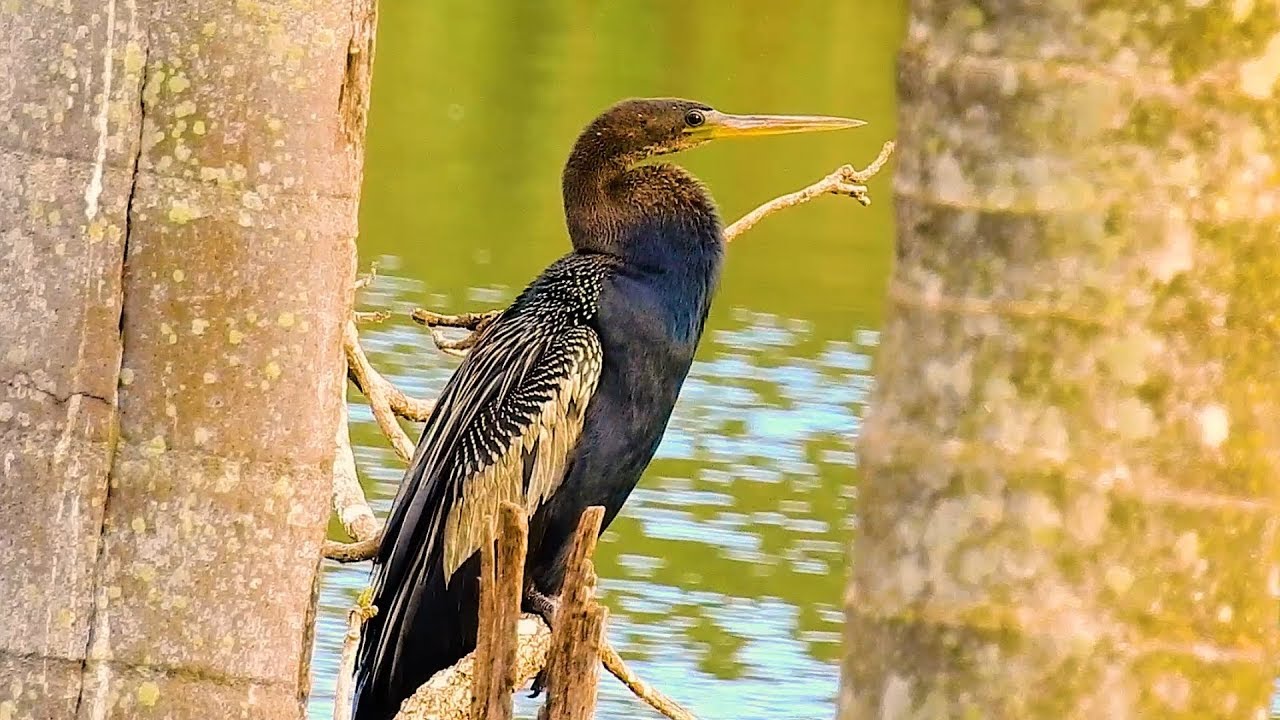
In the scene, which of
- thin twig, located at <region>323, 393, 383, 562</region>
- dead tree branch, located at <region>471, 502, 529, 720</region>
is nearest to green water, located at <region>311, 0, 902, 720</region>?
thin twig, located at <region>323, 393, 383, 562</region>

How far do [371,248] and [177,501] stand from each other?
29.3ft

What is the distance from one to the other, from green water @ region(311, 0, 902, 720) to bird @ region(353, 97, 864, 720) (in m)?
1.13

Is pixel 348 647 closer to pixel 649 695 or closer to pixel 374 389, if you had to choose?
pixel 649 695

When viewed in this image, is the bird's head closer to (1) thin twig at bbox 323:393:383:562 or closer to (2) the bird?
(2) the bird

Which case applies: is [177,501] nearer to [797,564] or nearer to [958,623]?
[958,623]

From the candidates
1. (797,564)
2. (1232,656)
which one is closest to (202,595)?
(1232,656)

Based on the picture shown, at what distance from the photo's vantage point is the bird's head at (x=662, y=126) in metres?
5.00

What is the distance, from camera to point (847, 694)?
1525mm

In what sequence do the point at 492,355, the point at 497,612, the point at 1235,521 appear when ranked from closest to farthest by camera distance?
the point at 1235,521 < the point at 497,612 < the point at 492,355

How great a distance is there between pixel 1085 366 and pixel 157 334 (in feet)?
4.10

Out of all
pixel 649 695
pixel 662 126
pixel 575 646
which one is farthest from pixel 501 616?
pixel 662 126

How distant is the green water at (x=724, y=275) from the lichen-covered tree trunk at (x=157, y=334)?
3141 millimetres

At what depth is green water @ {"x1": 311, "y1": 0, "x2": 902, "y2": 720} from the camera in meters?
7.19

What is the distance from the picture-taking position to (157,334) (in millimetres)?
2453
